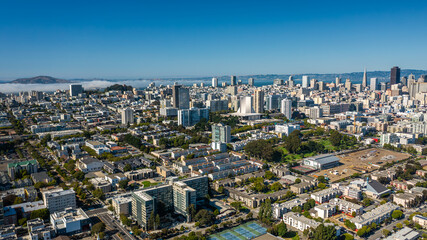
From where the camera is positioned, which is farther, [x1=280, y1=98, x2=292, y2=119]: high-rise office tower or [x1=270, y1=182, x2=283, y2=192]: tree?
[x1=280, y1=98, x2=292, y2=119]: high-rise office tower

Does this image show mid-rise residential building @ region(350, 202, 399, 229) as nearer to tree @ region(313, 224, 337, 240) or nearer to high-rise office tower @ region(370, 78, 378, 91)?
tree @ region(313, 224, 337, 240)

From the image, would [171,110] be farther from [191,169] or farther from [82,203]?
[82,203]

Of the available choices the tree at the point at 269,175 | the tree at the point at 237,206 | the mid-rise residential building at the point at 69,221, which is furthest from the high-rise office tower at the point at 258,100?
the mid-rise residential building at the point at 69,221

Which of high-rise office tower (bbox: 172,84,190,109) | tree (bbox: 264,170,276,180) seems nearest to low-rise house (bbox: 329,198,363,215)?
tree (bbox: 264,170,276,180)

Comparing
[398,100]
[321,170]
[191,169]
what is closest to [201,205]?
[191,169]

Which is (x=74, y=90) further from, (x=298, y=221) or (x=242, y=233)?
(x=298, y=221)

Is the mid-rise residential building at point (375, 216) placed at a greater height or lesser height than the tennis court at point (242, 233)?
greater

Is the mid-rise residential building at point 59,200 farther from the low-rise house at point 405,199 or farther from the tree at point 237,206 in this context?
the low-rise house at point 405,199
